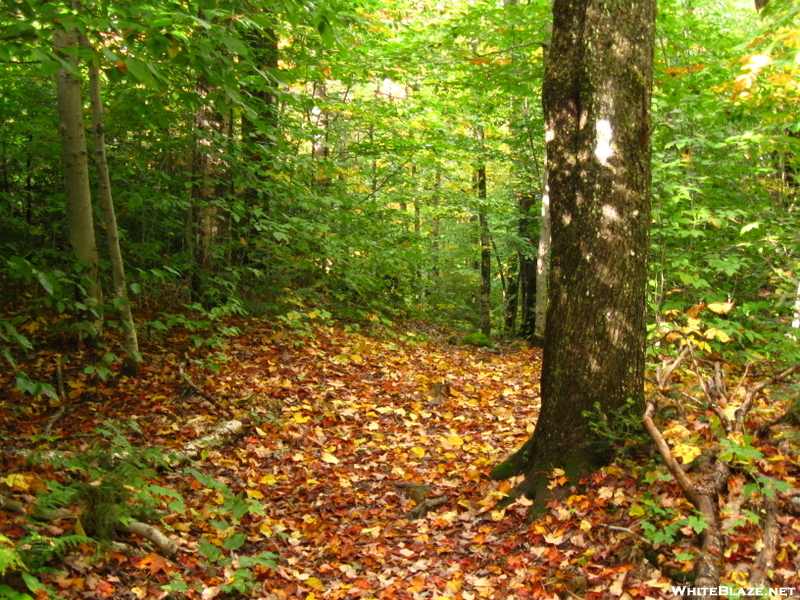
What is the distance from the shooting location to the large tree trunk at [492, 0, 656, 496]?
4.18 meters

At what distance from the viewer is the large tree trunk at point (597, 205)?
4176mm

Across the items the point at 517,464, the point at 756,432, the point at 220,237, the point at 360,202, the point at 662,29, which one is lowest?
the point at 517,464

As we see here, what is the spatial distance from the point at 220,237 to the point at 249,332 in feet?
5.25

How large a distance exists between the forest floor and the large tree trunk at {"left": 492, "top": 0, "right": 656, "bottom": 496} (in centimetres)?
60

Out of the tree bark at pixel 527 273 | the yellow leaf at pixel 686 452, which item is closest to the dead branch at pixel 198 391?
the yellow leaf at pixel 686 452

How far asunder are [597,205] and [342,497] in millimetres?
Result: 3404

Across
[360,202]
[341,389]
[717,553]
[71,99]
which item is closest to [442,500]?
[717,553]

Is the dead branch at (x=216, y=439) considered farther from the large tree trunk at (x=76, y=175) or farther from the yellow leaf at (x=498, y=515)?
the yellow leaf at (x=498, y=515)

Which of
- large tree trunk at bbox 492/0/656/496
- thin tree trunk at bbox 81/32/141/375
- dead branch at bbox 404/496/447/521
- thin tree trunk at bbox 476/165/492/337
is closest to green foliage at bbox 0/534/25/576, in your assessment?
dead branch at bbox 404/496/447/521

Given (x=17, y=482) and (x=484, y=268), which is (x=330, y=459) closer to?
(x=17, y=482)

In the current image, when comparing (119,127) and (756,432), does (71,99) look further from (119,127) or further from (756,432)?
(756,432)

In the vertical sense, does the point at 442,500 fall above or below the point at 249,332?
below

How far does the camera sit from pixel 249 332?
883cm

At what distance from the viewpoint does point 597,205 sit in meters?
4.22
